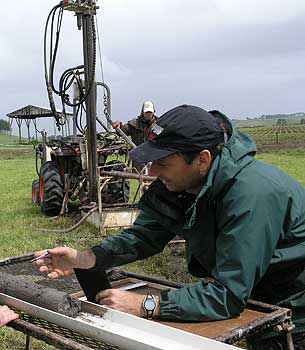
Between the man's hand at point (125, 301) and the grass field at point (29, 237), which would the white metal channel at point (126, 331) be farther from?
the grass field at point (29, 237)

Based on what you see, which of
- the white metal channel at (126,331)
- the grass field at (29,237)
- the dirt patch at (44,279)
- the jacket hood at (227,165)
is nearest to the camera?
the white metal channel at (126,331)

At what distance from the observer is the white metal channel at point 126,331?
1763 mm

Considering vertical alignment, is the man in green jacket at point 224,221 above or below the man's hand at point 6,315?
above

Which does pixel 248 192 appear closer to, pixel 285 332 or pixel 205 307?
pixel 205 307

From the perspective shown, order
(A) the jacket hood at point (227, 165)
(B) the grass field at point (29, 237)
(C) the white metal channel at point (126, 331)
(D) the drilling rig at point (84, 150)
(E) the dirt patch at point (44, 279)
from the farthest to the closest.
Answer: (D) the drilling rig at point (84, 150) < (E) the dirt patch at point (44, 279) < (B) the grass field at point (29, 237) < (A) the jacket hood at point (227, 165) < (C) the white metal channel at point (126, 331)

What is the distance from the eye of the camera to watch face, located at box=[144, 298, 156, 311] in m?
1.99

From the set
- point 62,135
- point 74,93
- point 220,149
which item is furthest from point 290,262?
point 62,135

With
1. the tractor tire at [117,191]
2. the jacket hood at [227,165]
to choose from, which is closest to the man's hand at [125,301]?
the jacket hood at [227,165]

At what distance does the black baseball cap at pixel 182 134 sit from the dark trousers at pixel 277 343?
761mm

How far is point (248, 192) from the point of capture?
1882 mm

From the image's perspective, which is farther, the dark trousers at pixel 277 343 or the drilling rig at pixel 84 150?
the drilling rig at pixel 84 150

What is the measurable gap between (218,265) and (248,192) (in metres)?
0.25

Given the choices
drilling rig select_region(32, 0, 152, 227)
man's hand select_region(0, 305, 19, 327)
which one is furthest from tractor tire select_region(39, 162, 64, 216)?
man's hand select_region(0, 305, 19, 327)

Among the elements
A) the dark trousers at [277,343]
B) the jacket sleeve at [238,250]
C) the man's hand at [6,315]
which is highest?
the jacket sleeve at [238,250]
